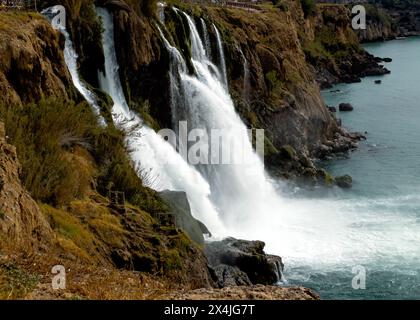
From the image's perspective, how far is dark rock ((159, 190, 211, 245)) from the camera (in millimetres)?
17562

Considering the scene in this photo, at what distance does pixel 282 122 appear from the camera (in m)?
41.1

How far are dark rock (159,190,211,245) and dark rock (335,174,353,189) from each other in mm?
18404

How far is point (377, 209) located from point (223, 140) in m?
9.47

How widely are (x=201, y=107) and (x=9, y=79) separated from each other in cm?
1480

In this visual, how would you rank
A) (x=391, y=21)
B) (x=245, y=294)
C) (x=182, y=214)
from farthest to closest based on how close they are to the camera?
(x=391, y=21)
(x=182, y=214)
(x=245, y=294)

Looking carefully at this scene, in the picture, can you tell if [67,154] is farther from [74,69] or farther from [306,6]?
[306,6]

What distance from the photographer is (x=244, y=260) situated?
18.8 m

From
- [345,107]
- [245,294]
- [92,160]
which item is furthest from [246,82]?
[245,294]

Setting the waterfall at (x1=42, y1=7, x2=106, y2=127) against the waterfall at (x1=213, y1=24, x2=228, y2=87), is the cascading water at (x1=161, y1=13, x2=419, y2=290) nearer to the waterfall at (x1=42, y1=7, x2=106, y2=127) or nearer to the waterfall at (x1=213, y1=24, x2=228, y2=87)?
the waterfall at (x1=213, y1=24, x2=228, y2=87)

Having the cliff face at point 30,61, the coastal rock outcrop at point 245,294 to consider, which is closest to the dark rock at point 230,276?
the coastal rock outcrop at point 245,294

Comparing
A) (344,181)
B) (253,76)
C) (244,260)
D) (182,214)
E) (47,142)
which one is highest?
(253,76)

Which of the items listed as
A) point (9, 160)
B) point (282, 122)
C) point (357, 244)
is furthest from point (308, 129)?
point (9, 160)

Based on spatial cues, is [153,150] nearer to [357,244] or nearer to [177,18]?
[357,244]
